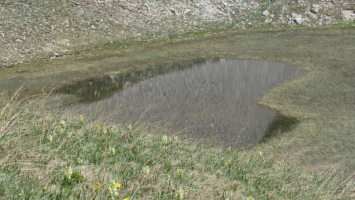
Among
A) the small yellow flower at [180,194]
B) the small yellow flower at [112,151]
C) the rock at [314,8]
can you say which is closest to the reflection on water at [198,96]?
the small yellow flower at [112,151]

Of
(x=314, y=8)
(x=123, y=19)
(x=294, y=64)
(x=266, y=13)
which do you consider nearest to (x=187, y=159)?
(x=294, y=64)

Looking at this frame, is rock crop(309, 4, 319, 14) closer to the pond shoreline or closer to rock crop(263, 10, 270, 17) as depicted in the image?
the pond shoreline

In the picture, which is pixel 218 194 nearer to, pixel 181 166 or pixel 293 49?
pixel 181 166

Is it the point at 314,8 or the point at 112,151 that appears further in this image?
the point at 314,8

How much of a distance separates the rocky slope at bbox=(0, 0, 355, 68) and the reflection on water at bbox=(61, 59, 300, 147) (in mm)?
8361

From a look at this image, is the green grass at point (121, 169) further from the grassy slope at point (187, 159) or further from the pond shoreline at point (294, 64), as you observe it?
the pond shoreline at point (294, 64)

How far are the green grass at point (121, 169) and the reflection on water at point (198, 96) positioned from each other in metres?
5.93

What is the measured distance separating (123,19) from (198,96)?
20137mm

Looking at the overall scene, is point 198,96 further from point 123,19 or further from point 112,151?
point 123,19

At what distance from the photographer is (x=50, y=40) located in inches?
1377

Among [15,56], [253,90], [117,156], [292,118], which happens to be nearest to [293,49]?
[253,90]

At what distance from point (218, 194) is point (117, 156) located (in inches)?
Result: 88.6

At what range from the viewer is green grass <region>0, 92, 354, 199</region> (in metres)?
5.78

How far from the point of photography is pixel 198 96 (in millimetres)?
23969
